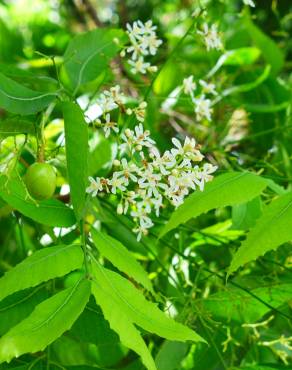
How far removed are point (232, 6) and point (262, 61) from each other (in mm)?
375

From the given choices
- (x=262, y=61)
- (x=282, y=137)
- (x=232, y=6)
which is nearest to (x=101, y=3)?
(x=232, y=6)

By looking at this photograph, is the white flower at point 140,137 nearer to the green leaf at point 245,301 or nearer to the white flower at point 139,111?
the white flower at point 139,111

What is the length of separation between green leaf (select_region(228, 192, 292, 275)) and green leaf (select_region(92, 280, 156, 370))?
11 centimetres

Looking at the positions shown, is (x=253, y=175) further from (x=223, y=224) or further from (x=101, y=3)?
(x=101, y=3)

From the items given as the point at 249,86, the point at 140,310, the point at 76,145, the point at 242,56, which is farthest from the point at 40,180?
the point at 242,56

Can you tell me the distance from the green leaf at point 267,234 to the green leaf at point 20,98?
0.25m

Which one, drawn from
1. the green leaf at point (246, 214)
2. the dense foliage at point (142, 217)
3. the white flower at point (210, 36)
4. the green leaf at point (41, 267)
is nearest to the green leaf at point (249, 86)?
the dense foliage at point (142, 217)

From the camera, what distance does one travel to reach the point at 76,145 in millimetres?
680

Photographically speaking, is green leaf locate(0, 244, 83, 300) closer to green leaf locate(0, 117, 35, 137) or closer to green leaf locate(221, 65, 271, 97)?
green leaf locate(0, 117, 35, 137)

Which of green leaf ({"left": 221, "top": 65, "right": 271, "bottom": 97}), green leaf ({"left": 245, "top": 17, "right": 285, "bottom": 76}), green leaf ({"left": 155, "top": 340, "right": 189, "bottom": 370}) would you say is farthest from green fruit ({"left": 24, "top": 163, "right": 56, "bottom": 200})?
green leaf ({"left": 245, "top": 17, "right": 285, "bottom": 76})

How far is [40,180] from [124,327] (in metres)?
0.18

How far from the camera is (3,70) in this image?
34.0 inches

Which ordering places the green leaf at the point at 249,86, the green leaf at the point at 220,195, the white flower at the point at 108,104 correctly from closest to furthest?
1. the green leaf at the point at 220,195
2. the white flower at the point at 108,104
3. the green leaf at the point at 249,86

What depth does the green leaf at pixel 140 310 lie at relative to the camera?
63cm
